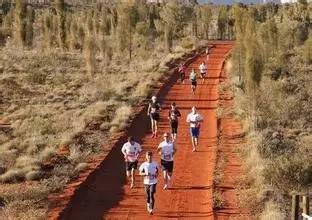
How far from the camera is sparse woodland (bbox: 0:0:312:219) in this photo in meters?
18.5

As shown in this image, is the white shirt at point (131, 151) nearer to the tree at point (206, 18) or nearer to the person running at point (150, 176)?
the person running at point (150, 176)

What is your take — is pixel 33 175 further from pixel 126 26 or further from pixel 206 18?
pixel 206 18

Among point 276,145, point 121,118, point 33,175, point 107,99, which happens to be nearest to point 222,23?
point 107,99

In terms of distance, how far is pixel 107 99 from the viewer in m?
33.0

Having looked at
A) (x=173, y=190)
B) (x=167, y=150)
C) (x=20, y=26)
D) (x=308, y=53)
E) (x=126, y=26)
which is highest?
(x=20, y=26)

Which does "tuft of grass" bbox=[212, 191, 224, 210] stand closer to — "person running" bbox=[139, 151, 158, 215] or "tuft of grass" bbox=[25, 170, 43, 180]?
"person running" bbox=[139, 151, 158, 215]

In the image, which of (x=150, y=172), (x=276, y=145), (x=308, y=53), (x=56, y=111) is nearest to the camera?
(x=150, y=172)

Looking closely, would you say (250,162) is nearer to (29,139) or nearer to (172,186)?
(172,186)

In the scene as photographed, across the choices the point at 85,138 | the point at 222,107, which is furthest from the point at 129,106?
the point at 85,138

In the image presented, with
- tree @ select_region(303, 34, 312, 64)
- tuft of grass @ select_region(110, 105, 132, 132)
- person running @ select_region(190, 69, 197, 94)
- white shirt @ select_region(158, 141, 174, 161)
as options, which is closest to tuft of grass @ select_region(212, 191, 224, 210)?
white shirt @ select_region(158, 141, 174, 161)

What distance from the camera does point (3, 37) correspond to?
6869cm

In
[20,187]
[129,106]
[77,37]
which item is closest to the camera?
[20,187]

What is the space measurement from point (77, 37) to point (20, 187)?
46.5 metres

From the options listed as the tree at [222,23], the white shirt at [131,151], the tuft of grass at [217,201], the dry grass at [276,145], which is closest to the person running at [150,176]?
the tuft of grass at [217,201]
